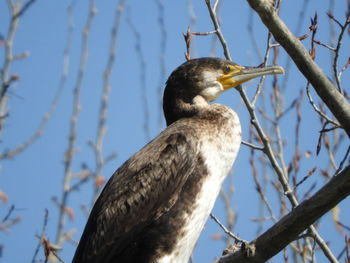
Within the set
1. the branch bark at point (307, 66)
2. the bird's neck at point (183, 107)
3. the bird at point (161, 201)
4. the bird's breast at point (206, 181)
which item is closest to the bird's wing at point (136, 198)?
the bird at point (161, 201)

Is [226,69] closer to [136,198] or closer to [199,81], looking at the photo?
[199,81]

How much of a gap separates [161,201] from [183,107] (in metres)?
1.02

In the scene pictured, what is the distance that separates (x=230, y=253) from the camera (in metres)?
3.43

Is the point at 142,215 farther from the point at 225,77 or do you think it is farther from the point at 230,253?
the point at 225,77

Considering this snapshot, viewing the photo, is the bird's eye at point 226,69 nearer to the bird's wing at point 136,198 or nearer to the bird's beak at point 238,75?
the bird's beak at point 238,75

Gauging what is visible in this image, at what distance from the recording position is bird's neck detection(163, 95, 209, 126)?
15.3 feet

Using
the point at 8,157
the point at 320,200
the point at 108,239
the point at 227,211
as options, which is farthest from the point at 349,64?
the point at 8,157

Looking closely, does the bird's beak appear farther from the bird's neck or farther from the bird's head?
the bird's neck

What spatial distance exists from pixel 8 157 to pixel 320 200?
3.71m

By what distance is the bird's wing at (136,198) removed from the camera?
3879 mm

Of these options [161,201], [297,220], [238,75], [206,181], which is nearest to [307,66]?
[297,220]

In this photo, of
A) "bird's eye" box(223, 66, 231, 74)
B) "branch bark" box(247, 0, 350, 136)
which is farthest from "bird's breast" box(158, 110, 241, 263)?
"branch bark" box(247, 0, 350, 136)

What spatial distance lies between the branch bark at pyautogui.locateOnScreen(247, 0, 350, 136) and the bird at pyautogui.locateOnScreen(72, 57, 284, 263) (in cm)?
123

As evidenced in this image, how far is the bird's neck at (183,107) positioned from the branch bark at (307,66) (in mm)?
1723
